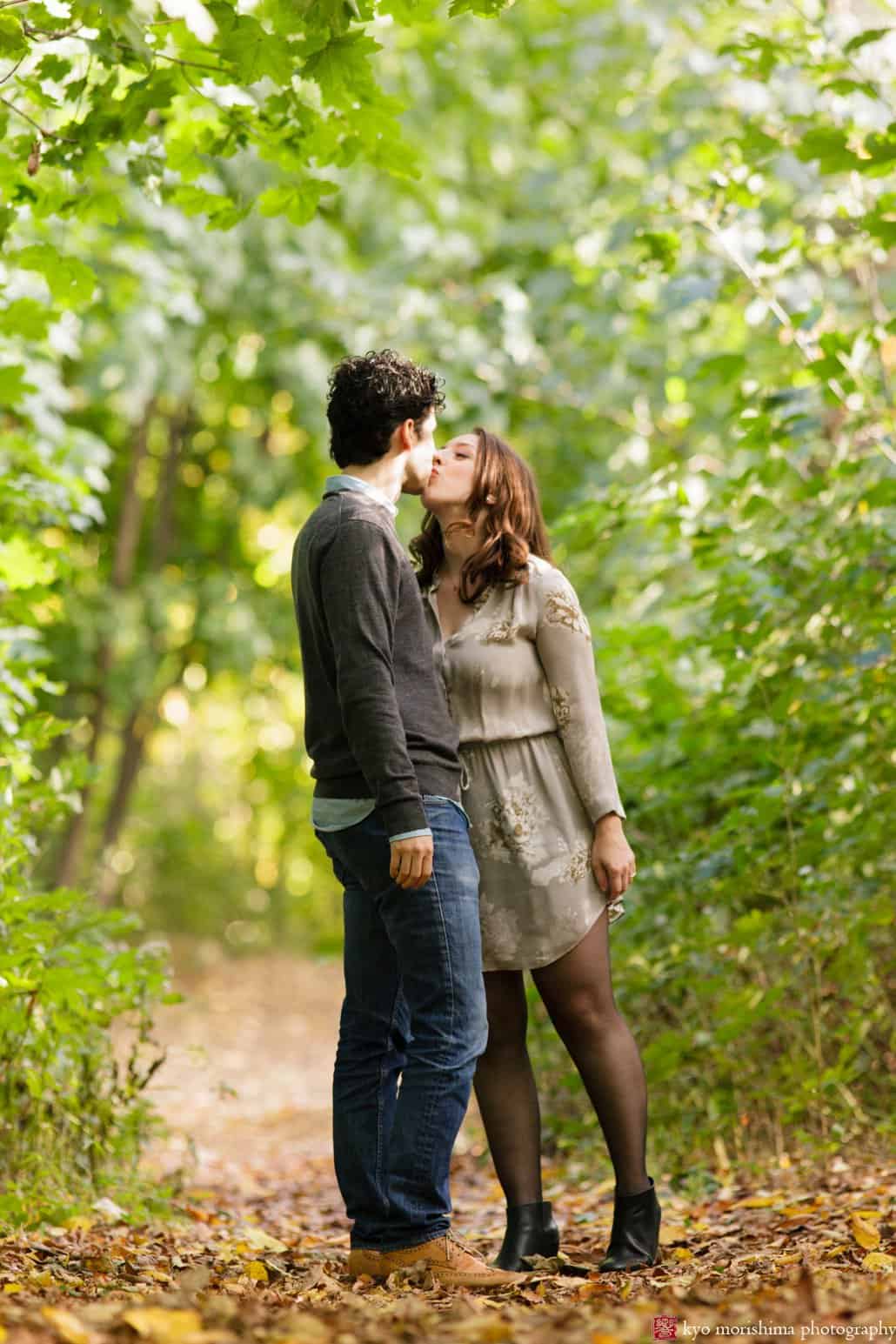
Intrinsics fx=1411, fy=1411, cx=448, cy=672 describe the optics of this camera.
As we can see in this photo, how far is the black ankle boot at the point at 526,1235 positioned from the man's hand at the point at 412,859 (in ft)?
2.82

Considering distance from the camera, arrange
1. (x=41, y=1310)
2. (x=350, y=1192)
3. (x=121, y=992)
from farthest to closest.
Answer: (x=121, y=992) < (x=350, y=1192) < (x=41, y=1310)

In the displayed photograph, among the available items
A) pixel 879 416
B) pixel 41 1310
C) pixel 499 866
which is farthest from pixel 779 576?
pixel 41 1310

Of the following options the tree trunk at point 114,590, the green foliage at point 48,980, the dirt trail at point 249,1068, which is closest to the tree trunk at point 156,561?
the tree trunk at point 114,590

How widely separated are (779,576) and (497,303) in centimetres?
434

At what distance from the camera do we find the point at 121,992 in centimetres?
364

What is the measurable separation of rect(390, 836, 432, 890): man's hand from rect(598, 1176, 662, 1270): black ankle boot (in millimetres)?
872

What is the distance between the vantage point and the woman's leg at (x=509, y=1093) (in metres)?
3.04

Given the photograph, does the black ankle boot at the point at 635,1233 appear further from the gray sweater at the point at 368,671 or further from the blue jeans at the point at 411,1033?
the gray sweater at the point at 368,671

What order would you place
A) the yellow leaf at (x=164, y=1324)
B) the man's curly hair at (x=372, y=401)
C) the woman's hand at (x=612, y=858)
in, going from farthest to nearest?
the woman's hand at (x=612, y=858) < the man's curly hair at (x=372, y=401) < the yellow leaf at (x=164, y=1324)

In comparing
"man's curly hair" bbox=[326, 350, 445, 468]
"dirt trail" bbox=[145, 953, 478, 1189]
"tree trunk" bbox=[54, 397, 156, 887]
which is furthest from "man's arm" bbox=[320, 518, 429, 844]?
"tree trunk" bbox=[54, 397, 156, 887]

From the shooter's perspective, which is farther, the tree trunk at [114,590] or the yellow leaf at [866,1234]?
the tree trunk at [114,590]

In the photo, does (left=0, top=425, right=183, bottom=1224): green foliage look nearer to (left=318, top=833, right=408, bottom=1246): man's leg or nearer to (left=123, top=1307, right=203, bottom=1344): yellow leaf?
(left=318, top=833, right=408, bottom=1246): man's leg

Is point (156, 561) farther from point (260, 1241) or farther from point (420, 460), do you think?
point (420, 460)

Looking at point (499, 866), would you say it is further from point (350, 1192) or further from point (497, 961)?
point (350, 1192)
